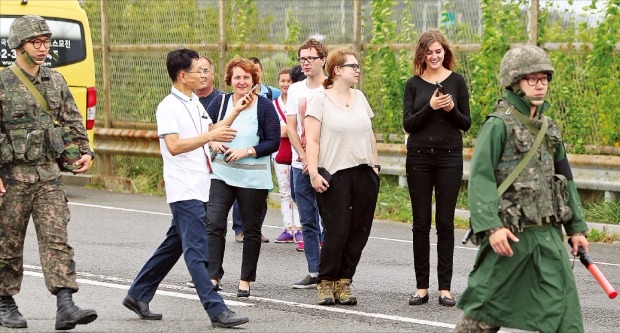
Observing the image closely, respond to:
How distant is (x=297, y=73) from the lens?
11859 millimetres

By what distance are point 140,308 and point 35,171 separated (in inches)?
46.8

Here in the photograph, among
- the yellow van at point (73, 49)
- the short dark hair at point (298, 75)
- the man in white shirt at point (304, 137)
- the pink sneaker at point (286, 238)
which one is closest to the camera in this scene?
the man in white shirt at point (304, 137)

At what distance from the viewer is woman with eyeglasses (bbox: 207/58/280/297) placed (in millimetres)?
9961

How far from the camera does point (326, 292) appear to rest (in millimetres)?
9672

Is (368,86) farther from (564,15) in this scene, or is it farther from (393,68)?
(564,15)

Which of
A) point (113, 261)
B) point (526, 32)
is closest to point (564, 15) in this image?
point (526, 32)

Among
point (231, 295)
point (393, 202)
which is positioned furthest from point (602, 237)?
point (231, 295)

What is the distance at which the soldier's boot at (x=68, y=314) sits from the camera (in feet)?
27.1

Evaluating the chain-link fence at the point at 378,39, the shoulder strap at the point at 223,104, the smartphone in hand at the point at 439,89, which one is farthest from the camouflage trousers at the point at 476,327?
the chain-link fence at the point at 378,39

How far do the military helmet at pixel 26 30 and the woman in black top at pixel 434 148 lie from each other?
9.04 ft

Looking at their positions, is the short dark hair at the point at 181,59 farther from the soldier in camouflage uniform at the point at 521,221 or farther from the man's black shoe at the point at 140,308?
the soldier in camouflage uniform at the point at 521,221

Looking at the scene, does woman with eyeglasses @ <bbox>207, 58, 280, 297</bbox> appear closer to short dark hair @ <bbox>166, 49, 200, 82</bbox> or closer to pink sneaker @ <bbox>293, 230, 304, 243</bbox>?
short dark hair @ <bbox>166, 49, 200, 82</bbox>

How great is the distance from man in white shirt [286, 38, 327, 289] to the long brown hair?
0.87 meters

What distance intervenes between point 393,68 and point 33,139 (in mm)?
9768
